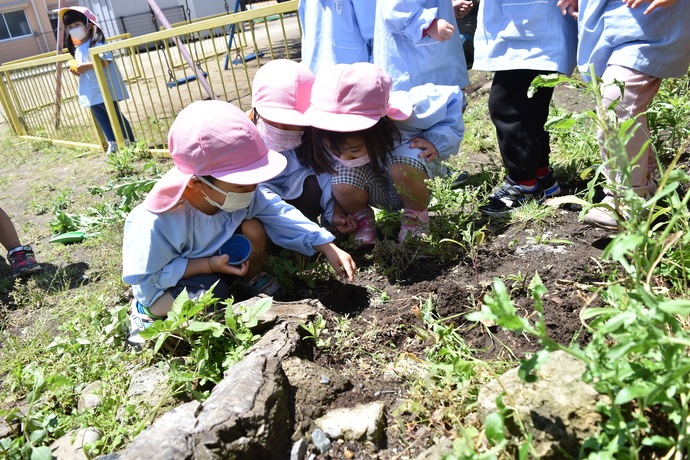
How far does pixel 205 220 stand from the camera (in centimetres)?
242

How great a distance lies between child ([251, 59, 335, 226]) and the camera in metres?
2.69

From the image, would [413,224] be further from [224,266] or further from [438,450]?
[438,450]

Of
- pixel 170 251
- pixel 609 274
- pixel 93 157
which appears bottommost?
pixel 93 157

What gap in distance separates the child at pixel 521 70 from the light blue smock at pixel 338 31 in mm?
784

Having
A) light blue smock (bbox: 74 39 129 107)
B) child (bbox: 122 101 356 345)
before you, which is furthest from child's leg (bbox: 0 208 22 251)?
light blue smock (bbox: 74 39 129 107)

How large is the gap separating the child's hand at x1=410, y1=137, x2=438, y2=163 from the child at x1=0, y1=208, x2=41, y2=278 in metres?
2.52

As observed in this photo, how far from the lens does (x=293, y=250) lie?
2705 mm

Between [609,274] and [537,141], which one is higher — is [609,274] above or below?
below

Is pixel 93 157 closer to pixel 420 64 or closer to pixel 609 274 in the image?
pixel 420 64

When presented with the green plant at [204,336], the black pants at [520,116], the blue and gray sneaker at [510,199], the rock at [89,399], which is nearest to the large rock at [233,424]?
the green plant at [204,336]

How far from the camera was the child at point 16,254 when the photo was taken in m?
3.46

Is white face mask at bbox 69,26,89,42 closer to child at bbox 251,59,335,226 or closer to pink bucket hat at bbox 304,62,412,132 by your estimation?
child at bbox 251,59,335,226

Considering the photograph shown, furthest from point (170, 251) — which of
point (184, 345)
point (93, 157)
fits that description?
point (93, 157)

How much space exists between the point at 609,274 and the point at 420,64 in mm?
1643
